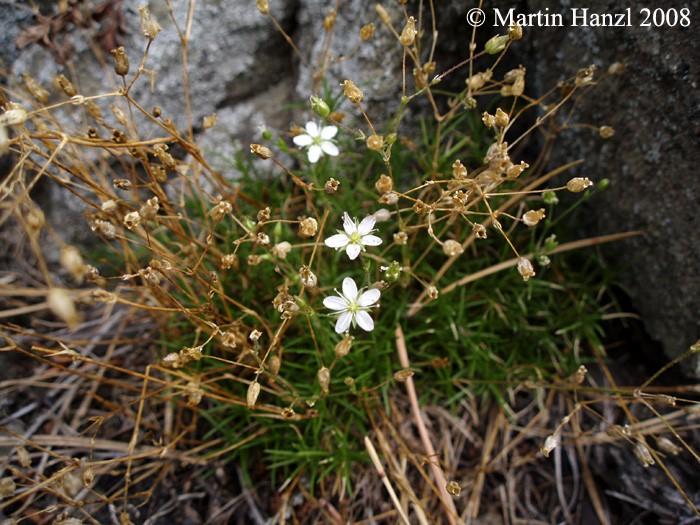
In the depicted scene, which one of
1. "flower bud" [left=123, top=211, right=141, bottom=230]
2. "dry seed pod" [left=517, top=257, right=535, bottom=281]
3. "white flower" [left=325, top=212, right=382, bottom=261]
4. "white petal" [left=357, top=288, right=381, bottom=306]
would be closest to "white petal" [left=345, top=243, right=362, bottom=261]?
"white flower" [left=325, top=212, right=382, bottom=261]

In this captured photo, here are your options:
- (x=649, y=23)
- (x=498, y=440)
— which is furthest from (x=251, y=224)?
(x=649, y=23)

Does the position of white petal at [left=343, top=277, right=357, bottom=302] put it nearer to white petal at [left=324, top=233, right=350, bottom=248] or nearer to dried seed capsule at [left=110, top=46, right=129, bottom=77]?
white petal at [left=324, top=233, right=350, bottom=248]

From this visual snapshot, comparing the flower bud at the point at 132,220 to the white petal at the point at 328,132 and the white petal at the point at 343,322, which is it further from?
the white petal at the point at 328,132

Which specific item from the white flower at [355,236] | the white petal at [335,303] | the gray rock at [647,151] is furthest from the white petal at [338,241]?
the gray rock at [647,151]

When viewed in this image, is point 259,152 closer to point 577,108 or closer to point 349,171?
point 349,171

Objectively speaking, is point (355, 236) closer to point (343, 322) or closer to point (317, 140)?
point (343, 322)

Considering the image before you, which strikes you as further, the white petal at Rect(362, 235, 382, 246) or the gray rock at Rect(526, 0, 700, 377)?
the gray rock at Rect(526, 0, 700, 377)

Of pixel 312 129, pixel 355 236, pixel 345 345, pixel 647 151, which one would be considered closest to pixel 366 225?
pixel 355 236

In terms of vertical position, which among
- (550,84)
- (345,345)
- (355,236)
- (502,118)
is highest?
(550,84)
